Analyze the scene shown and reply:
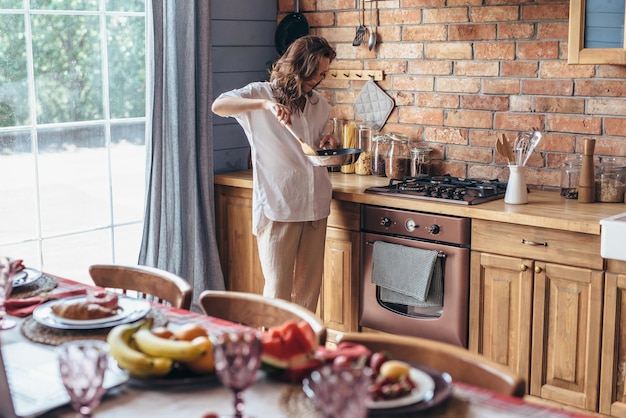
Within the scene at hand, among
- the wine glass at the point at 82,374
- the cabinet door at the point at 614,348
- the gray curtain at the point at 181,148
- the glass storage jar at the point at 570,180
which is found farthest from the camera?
the gray curtain at the point at 181,148

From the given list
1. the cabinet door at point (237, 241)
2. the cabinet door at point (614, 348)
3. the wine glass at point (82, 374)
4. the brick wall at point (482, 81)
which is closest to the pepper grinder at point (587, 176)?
the brick wall at point (482, 81)

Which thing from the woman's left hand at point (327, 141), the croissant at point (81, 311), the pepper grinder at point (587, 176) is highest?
the woman's left hand at point (327, 141)

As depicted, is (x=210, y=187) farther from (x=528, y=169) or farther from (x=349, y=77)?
(x=528, y=169)

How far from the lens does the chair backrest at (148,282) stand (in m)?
2.45

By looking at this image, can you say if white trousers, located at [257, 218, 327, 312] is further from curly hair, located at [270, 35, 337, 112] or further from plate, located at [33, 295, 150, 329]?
plate, located at [33, 295, 150, 329]

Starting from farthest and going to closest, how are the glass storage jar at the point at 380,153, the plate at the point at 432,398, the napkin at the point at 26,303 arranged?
1. the glass storage jar at the point at 380,153
2. the napkin at the point at 26,303
3. the plate at the point at 432,398

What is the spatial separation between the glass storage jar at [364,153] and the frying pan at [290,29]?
0.65 m

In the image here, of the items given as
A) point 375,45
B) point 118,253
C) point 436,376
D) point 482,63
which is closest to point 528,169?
point 482,63

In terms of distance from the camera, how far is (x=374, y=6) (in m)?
4.36

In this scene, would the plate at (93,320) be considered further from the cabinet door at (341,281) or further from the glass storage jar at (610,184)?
the glass storage jar at (610,184)

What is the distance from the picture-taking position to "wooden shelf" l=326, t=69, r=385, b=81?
14.4ft

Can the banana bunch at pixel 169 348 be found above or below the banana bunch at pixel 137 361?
above

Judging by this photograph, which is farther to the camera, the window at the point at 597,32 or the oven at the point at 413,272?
the oven at the point at 413,272

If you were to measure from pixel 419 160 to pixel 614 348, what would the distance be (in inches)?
54.6
